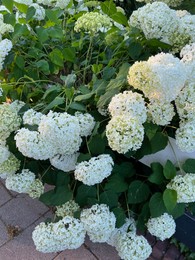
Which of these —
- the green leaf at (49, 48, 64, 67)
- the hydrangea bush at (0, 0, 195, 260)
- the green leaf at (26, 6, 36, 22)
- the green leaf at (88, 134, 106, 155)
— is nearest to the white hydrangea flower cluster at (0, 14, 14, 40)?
the hydrangea bush at (0, 0, 195, 260)

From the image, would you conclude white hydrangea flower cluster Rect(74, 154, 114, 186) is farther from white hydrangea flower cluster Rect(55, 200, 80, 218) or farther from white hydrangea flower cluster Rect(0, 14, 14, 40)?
white hydrangea flower cluster Rect(0, 14, 14, 40)

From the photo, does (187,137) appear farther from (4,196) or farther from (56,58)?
(4,196)

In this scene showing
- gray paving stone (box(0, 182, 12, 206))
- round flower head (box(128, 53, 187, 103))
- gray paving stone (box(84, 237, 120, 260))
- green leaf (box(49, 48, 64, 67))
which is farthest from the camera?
gray paving stone (box(0, 182, 12, 206))

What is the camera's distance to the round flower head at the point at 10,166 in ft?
5.24

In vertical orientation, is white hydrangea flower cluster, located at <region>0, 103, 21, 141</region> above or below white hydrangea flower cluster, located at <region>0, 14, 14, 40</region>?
below

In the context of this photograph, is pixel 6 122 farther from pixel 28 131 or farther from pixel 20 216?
A: pixel 20 216

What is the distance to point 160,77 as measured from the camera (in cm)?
120

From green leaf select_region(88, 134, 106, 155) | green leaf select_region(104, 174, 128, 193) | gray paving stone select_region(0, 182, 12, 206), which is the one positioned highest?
green leaf select_region(88, 134, 106, 155)

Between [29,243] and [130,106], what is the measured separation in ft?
4.28

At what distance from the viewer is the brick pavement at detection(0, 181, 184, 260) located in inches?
82.6

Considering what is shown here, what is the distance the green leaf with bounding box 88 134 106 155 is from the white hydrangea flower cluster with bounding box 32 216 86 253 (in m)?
0.31

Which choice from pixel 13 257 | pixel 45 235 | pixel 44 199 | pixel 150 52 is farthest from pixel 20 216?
pixel 150 52

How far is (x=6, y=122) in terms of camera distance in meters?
1.49

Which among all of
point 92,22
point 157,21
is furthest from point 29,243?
point 157,21
